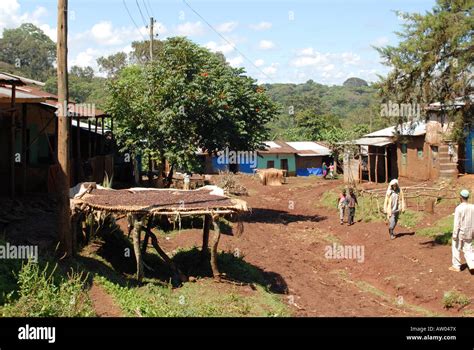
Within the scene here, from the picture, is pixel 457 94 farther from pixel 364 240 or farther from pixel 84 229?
pixel 84 229

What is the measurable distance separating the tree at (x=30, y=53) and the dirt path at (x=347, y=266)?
77.2 metres

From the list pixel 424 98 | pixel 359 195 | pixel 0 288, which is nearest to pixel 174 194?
pixel 0 288

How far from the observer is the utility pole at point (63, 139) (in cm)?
1087

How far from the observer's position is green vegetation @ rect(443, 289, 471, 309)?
10758mm

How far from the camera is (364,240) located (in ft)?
59.3

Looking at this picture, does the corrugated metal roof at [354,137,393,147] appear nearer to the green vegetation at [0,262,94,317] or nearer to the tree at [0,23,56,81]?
the green vegetation at [0,262,94,317]

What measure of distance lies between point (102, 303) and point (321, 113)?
83.5 metres

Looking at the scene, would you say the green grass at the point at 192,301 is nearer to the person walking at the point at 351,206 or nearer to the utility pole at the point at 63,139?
the utility pole at the point at 63,139

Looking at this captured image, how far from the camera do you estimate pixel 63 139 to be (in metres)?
11.1

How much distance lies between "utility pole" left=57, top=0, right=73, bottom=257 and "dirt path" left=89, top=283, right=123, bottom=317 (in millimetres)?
1603

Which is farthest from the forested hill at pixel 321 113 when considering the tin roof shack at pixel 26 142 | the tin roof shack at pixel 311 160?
the tin roof shack at pixel 26 142

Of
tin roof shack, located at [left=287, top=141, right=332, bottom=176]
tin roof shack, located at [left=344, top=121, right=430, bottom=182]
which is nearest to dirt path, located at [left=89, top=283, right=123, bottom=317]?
tin roof shack, located at [left=344, top=121, right=430, bottom=182]

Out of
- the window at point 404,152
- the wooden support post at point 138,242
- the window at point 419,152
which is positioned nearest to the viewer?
the wooden support post at point 138,242

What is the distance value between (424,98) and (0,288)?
12068 millimetres
